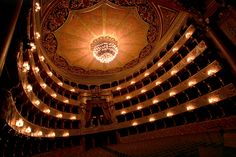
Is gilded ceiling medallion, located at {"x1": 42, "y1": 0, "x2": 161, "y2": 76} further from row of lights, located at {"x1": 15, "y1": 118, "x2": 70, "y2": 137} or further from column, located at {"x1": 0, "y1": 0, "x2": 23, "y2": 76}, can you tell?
column, located at {"x1": 0, "y1": 0, "x2": 23, "y2": 76}

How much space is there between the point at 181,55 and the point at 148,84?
407 cm

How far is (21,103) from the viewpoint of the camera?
487 inches

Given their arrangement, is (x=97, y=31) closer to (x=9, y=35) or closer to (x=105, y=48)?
(x=105, y=48)

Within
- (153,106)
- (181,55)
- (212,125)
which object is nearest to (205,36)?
(212,125)

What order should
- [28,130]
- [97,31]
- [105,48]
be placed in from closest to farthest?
[28,130], [105,48], [97,31]

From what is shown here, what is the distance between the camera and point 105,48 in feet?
54.6

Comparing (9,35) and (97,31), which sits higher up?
(97,31)

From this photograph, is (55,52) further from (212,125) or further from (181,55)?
(212,125)

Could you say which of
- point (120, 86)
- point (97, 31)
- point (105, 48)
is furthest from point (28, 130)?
point (120, 86)

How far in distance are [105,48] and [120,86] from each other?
225 inches

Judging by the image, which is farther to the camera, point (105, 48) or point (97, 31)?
point (97, 31)

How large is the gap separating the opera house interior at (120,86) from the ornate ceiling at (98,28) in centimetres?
8

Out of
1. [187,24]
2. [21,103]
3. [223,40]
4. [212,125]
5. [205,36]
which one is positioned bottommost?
[212,125]

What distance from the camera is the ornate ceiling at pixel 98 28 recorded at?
15289mm
